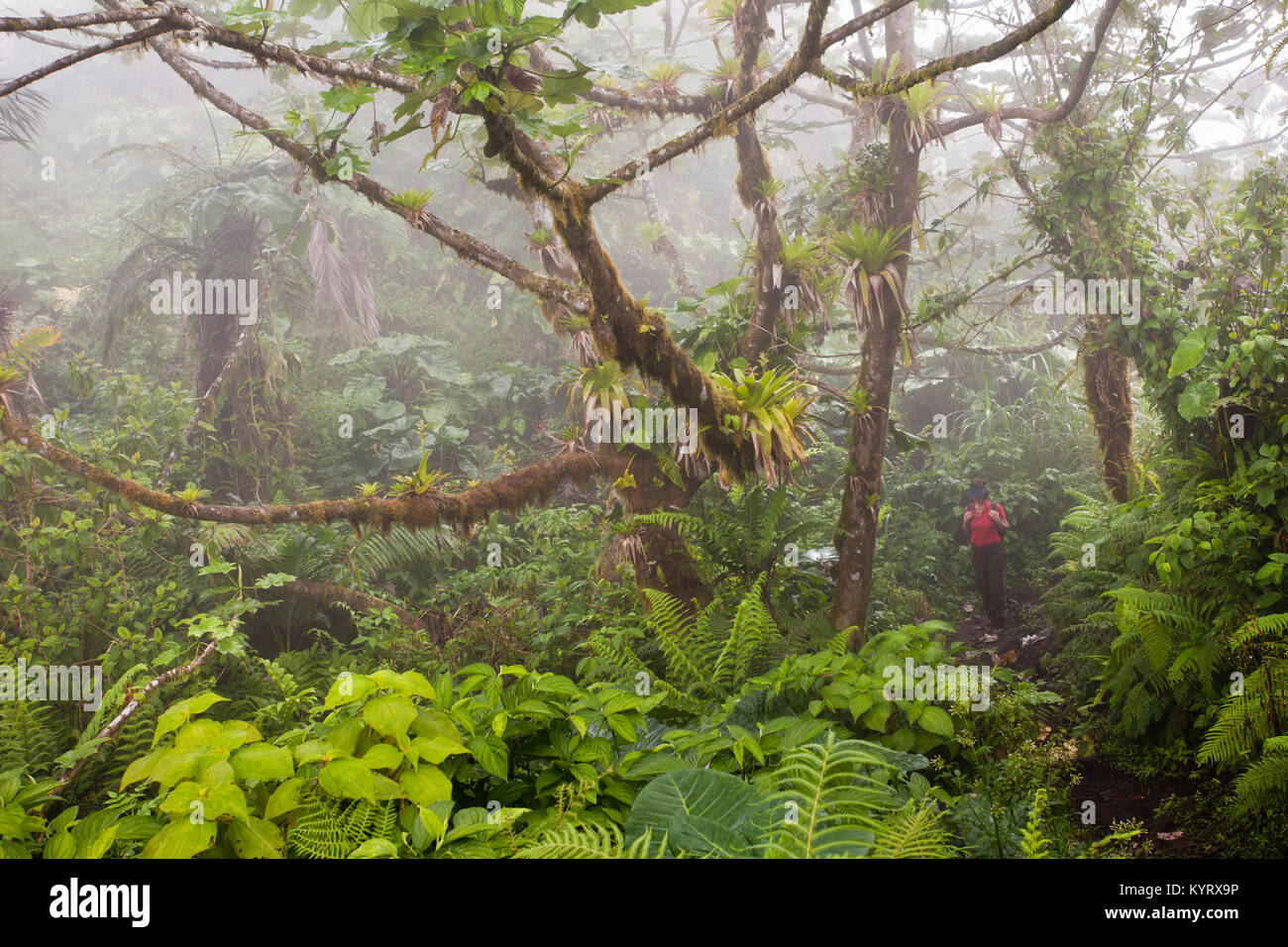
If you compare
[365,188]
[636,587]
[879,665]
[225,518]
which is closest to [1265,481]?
[879,665]

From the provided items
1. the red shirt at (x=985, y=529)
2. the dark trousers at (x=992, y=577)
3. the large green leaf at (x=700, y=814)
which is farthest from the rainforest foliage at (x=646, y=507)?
the red shirt at (x=985, y=529)

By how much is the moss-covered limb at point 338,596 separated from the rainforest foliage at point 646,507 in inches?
1.6

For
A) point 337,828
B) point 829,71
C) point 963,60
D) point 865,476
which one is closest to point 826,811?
point 337,828

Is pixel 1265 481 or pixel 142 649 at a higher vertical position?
pixel 1265 481

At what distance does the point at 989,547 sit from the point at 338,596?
6282mm

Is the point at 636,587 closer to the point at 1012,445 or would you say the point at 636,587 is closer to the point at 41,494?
the point at 41,494

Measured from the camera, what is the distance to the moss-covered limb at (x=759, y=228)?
20.9ft

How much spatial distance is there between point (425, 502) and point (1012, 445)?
8.87 metres

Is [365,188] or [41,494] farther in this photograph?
[41,494]

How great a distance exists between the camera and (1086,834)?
119 inches
